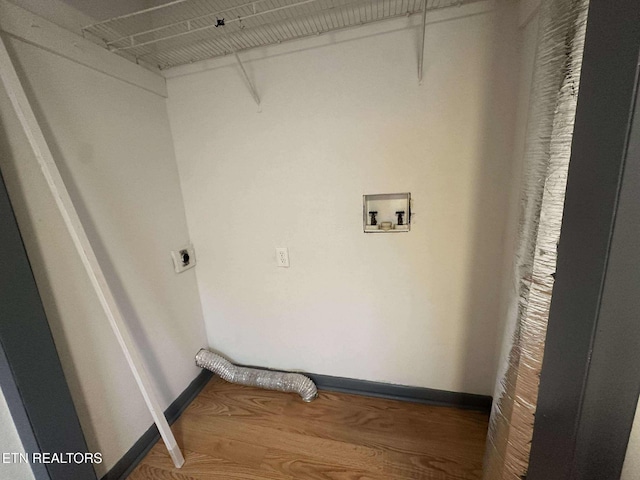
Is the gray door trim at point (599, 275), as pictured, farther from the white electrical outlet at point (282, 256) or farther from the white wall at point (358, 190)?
the white electrical outlet at point (282, 256)

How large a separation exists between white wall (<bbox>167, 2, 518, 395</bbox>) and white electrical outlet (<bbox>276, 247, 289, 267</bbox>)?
0.04m

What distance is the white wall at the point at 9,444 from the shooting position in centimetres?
78

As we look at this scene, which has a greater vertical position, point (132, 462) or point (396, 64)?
point (396, 64)

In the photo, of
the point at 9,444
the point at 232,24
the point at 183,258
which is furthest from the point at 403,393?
the point at 232,24

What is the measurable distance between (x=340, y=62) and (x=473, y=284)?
47.7 inches

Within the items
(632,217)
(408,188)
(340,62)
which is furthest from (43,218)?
(632,217)

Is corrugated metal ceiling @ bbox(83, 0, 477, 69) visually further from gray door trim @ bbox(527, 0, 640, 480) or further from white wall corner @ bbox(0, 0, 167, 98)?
gray door trim @ bbox(527, 0, 640, 480)

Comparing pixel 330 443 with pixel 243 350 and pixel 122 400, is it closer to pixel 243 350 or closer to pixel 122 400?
pixel 243 350

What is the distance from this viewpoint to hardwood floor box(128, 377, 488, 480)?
3.66 feet

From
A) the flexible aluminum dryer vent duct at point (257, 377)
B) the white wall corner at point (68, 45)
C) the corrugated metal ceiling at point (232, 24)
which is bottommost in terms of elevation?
the flexible aluminum dryer vent duct at point (257, 377)

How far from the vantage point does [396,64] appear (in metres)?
1.09

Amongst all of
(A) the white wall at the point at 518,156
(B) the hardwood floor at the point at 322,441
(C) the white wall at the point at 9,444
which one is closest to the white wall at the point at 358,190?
(A) the white wall at the point at 518,156

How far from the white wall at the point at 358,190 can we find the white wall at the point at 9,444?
889 millimetres

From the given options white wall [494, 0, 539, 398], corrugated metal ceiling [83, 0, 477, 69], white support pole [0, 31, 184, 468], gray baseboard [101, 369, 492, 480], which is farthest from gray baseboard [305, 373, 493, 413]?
corrugated metal ceiling [83, 0, 477, 69]
